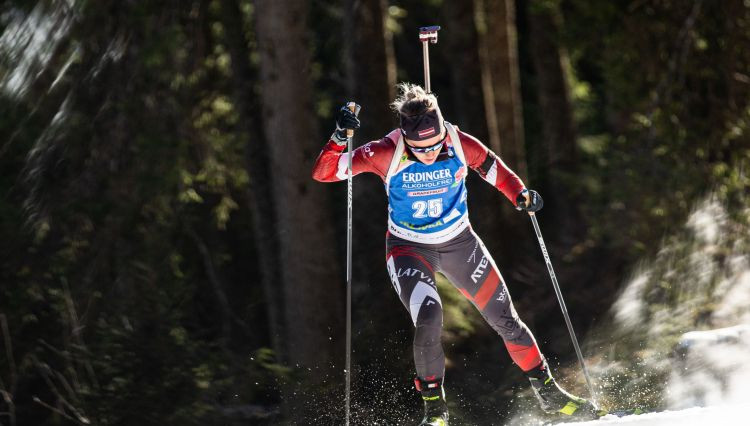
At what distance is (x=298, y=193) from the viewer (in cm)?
1014

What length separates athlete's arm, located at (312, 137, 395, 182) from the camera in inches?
260

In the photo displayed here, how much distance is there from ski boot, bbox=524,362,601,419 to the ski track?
588 mm

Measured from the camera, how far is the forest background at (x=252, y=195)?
9695mm

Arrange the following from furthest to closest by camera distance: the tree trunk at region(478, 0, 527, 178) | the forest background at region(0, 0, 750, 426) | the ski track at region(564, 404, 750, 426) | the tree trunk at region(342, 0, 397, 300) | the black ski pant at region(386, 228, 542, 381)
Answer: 1. the tree trunk at region(478, 0, 527, 178)
2. the tree trunk at region(342, 0, 397, 300)
3. the forest background at region(0, 0, 750, 426)
4. the black ski pant at region(386, 228, 542, 381)
5. the ski track at region(564, 404, 750, 426)

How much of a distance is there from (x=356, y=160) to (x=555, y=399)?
222 cm

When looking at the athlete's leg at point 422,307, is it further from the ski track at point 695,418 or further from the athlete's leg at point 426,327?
the ski track at point 695,418

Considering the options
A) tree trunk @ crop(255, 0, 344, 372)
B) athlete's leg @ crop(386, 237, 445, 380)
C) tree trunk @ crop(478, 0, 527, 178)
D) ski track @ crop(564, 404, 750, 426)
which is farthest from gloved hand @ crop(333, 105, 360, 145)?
tree trunk @ crop(478, 0, 527, 178)

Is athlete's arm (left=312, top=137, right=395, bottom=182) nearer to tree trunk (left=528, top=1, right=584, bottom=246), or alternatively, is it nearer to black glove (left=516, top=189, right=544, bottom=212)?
black glove (left=516, top=189, right=544, bottom=212)

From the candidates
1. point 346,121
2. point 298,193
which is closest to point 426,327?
point 346,121

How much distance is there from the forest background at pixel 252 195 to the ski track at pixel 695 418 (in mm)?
2699

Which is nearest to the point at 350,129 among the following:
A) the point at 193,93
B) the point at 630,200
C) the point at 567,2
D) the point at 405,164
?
the point at 405,164

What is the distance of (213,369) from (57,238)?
7.39 feet

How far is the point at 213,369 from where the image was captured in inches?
A: 386

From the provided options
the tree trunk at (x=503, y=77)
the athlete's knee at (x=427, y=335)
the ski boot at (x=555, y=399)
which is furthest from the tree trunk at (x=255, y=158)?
the athlete's knee at (x=427, y=335)
